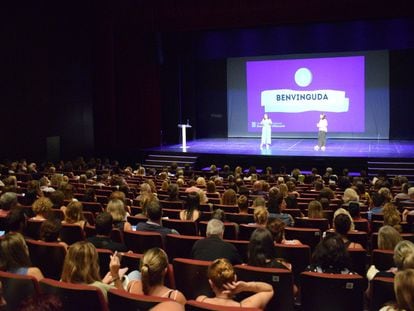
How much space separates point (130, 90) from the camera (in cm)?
1886

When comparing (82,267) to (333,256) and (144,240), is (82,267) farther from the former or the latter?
(333,256)

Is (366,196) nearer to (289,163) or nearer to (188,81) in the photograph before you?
(289,163)

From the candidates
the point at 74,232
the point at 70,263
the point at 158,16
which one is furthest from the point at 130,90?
the point at 70,263

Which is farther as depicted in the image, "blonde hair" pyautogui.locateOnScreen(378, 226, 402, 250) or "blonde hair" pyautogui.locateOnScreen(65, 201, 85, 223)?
"blonde hair" pyautogui.locateOnScreen(65, 201, 85, 223)

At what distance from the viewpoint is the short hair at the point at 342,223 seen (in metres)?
5.39

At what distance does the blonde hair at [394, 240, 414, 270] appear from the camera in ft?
12.4

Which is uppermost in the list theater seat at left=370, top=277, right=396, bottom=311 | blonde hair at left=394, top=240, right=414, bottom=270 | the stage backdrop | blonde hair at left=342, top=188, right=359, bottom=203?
the stage backdrop

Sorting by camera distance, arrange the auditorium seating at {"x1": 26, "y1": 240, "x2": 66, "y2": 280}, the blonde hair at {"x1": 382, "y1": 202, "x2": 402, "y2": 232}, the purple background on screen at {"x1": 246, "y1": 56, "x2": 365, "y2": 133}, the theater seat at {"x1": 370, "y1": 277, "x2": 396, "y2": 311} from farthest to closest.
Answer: the purple background on screen at {"x1": 246, "y1": 56, "x2": 365, "y2": 133} → the blonde hair at {"x1": 382, "y1": 202, "x2": 402, "y2": 232} → the auditorium seating at {"x1": 26, "y1": 240, "x2": 66, "y2": 280} → the theater seat at {"x1": 370, "y1": 277, "x2": 396, "y2": 311}

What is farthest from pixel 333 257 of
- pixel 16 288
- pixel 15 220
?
pixel 15 220

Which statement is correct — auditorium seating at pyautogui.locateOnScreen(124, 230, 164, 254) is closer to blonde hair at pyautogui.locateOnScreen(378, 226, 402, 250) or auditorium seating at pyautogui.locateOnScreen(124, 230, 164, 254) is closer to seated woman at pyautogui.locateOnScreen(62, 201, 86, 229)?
seated woman at pyautogui.locateOnScreen(62, 201, 86, 229)

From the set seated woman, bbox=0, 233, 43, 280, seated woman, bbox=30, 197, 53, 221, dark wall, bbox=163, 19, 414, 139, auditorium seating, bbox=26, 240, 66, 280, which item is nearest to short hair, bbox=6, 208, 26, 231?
auditorium seating, bbox=26, 240, 66, 280

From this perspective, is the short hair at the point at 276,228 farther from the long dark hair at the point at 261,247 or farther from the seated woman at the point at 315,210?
the seated woman at the point at 315,210

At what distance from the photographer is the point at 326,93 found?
20641mm

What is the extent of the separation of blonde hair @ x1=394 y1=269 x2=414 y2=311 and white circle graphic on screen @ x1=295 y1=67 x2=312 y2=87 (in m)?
18.3
